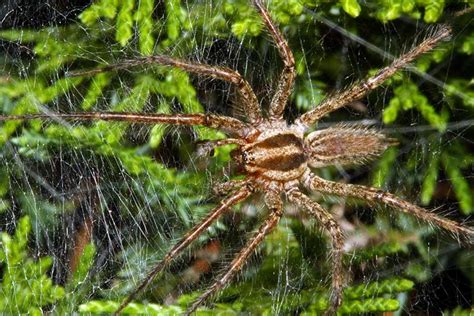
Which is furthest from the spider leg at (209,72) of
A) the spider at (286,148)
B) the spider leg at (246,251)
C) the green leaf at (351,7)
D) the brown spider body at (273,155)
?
the green leaf at (351,7)

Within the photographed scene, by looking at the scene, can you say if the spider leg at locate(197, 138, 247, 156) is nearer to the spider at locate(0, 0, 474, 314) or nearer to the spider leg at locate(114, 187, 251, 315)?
the spider at locate(0, 0, 474, 314)

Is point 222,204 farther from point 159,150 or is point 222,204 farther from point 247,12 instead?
A: point 247,12

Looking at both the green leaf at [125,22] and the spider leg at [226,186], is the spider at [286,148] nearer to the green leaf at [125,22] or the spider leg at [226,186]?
the spider leg at [226,186]

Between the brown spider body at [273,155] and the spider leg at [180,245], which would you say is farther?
the brown spider body at [273,155]

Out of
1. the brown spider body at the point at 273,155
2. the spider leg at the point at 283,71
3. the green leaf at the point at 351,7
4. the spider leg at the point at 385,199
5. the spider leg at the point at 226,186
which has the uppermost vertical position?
the green leaf at the point at 351,7

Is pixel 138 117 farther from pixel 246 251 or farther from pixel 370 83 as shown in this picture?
pixel 370 83

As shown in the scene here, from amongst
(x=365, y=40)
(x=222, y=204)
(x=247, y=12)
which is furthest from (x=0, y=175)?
(x=365, y=40)

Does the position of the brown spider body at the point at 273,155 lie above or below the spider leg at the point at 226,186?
above

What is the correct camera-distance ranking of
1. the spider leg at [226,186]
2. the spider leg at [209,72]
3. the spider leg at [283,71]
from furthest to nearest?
the spider leg at [226,186] < the spider leg at [283,71] < the spider leg at [209,72]
